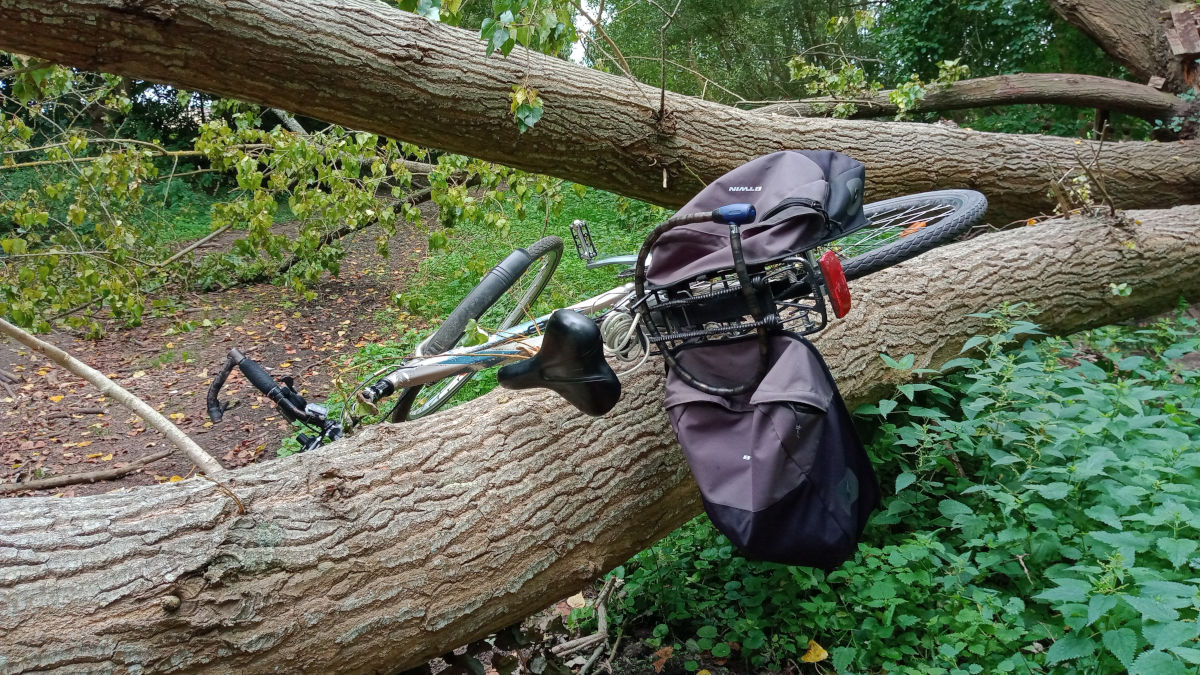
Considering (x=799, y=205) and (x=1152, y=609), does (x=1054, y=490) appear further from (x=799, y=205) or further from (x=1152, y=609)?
(x=799, y=205)

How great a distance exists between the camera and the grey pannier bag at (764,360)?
1.93 m

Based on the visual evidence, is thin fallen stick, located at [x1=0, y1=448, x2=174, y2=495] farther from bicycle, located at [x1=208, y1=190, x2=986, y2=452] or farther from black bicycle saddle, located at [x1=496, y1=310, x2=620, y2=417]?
black bicycle saddle, located at [x1=496, y1=310, x2=620, y2=417]

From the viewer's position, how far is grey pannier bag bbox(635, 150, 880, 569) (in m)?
1.93

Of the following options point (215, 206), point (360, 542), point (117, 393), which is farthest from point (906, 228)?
point (215, 206)

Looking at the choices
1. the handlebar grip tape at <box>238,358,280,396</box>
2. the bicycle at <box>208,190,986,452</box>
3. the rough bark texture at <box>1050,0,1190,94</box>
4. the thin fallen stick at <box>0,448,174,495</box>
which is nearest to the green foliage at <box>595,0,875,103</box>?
the rough bark texture at <box>1050,0,1190,94</box>

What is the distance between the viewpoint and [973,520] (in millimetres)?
2490

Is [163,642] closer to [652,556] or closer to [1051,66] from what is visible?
[652,556]

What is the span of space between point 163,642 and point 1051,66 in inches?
490

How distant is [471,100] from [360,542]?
2.46 meters

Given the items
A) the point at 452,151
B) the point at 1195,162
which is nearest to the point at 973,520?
the point at 452,151

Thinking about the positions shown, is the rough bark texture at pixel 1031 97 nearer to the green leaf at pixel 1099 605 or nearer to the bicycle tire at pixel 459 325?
the bicycle tire at pixel 459 325

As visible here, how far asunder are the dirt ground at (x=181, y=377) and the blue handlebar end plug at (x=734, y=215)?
394 centimetres

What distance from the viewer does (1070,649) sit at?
6.26 ft

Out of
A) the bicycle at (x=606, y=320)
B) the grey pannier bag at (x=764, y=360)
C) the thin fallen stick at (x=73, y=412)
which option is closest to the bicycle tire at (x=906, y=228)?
the bicycle at (x=606, y=320)
